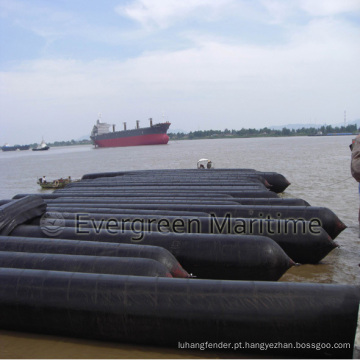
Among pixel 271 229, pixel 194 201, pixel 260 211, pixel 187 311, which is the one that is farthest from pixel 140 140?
pixel 187 311

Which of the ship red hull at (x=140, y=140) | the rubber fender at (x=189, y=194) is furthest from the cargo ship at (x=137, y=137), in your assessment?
the rubber fender at (x=189, y=194)

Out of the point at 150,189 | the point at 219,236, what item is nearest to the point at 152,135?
the point at 150,189

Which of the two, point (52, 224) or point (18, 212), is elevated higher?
point (18, 212)

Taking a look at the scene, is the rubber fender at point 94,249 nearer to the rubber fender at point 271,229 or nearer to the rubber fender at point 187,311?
the rubber fender at point 187,311

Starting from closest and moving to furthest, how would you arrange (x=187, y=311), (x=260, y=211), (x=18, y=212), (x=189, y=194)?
(x=187, y=311) < (x=18, y=212) < (x=260, y=211) < (x=189, y=194)

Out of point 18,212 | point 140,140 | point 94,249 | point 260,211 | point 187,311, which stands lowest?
point 187,311

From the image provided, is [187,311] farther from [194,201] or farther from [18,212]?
[194,201]

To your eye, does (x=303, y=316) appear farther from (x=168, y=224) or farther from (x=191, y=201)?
Answer: (x=191, y=201)

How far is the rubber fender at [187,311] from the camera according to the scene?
3.95m

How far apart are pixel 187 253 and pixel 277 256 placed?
142 cm

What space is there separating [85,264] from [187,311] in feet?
5.57

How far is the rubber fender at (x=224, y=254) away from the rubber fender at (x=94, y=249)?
1.77ft

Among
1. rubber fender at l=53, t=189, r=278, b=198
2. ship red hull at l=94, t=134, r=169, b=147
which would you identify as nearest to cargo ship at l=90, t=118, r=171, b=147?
ship red hull at l=94, t=134, r=169, b=147

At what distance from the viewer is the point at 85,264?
16.5 feet
